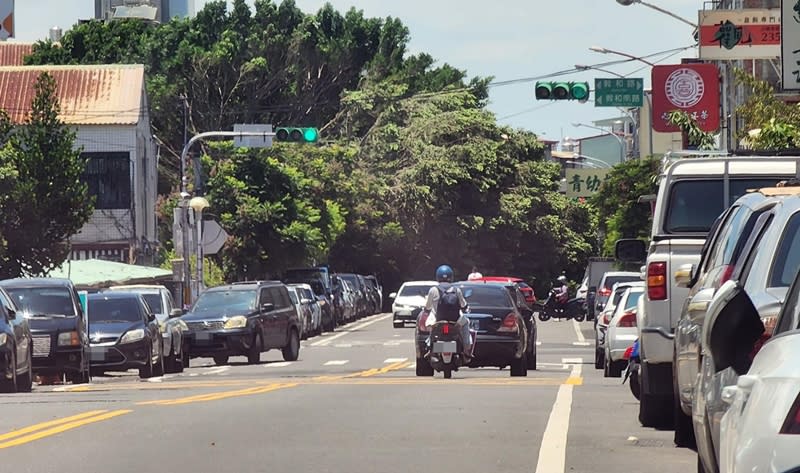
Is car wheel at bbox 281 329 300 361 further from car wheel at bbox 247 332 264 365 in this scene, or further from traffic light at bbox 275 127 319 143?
traffic light at bbox 275 127 319 143

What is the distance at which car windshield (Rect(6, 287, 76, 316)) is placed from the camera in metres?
26.5

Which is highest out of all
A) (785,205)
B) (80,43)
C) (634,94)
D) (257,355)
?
(80,43)

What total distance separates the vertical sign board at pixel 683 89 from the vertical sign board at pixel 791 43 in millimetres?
15213

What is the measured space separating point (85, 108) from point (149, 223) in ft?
19.5

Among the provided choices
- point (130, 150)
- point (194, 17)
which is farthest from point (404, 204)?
point (130, 150)

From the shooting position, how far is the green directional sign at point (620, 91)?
4862 centimetres

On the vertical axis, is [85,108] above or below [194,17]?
below

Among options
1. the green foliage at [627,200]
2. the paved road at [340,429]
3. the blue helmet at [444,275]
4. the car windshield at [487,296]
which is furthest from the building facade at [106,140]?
the paved road at [340,429]

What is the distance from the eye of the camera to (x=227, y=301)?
33.4 metres

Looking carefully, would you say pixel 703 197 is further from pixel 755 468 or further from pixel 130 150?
pixel 130 150

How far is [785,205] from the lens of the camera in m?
8.53

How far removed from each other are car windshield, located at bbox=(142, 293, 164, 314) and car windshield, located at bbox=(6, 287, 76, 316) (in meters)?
5.68

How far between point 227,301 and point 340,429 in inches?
777

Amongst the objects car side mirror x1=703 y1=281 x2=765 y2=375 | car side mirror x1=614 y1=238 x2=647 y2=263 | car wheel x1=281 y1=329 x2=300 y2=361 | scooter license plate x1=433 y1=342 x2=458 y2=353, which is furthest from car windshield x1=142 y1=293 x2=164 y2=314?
car side mirror x1=703 y1=281 x2=765 y2=375
